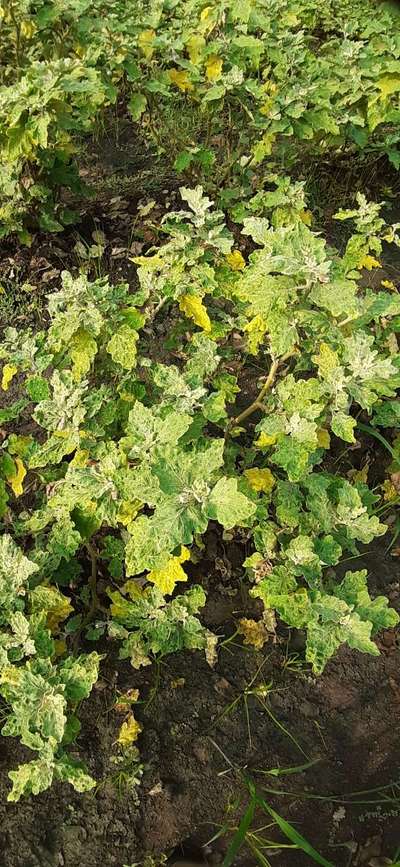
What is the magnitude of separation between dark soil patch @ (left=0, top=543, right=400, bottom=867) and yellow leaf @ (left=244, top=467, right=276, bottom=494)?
1.72 ft

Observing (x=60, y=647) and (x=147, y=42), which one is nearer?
(x=60, y=647)

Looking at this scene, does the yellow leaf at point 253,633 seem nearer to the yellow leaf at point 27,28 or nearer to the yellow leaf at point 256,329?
the yellow leaf at point 256,329

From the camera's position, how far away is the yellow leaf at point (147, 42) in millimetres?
2963

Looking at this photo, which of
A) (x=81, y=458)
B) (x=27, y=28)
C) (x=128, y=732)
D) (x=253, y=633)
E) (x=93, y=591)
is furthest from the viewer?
(x=27, y=28)

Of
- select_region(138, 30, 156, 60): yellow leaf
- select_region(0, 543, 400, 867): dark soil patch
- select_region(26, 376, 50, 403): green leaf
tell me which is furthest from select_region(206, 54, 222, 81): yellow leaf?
select_region(0, 543, 400, 867): dark soil patch

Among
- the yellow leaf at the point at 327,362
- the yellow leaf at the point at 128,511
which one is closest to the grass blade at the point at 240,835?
the yellow leaf at the point at 128,511

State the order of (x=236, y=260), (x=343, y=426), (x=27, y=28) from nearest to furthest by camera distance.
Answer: (x=343, y=426)
(x=236, y=260)
(x=27, y=28)

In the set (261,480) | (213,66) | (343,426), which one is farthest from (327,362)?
(213,66)

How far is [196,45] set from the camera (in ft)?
9.75

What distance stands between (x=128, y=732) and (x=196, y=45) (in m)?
2.65

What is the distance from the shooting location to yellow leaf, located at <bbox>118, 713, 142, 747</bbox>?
2.06 m

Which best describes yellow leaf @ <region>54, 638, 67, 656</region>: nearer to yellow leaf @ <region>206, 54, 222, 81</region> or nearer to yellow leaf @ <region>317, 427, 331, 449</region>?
yellow leaf @ <region>317, 427, 331, 449</region>

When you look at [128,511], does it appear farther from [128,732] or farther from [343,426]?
[128,732]

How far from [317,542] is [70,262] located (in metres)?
2.02
